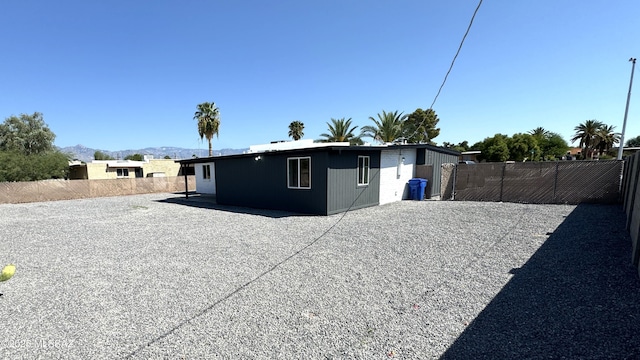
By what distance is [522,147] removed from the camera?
35.1m

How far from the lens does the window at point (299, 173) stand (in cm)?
1020

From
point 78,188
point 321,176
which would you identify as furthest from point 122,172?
point 321,176

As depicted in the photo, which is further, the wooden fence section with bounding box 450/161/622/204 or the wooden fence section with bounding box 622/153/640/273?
the wooden fence section with bounding box 450/161/622/204

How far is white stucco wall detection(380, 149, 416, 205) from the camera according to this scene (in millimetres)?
11984

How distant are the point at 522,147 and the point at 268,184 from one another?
3743 cm

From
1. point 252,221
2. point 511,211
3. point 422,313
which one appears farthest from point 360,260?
point 511,211

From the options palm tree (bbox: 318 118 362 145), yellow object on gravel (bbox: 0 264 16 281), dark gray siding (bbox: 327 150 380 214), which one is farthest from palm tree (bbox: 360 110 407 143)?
yellow object on gravel (bbox: 0 264 16 281)

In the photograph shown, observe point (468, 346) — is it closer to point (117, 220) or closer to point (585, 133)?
point (117, 220)

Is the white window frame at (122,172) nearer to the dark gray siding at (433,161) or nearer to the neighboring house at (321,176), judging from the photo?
the neighboring house at (321,176)

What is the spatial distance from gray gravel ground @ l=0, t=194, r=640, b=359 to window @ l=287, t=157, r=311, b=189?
331 centimetres

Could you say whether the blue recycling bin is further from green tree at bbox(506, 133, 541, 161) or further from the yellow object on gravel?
green tree at bbox(506, 133, 541, 161)

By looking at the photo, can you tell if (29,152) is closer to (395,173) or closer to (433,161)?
(395,173)

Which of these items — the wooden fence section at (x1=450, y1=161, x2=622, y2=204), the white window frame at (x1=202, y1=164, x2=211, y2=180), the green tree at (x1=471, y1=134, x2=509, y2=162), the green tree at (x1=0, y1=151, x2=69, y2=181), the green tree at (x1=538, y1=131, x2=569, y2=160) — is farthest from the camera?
the green tree at (x1=538, y1=131, x2=569, y2=160)

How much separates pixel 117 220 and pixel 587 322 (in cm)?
1218
